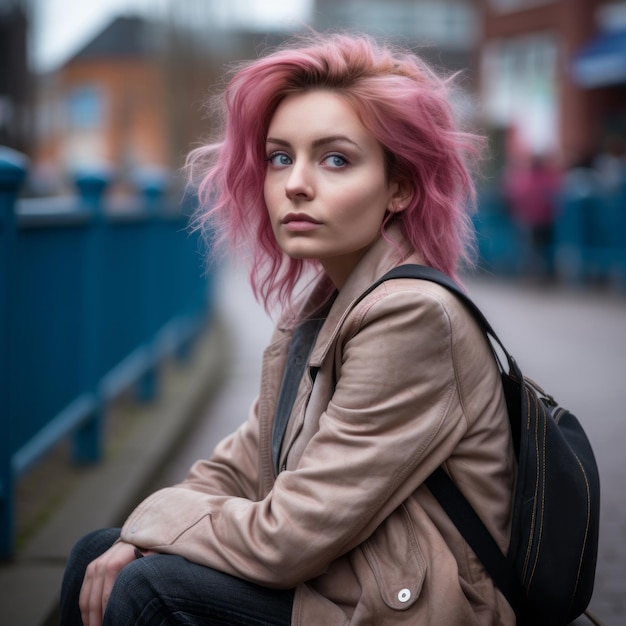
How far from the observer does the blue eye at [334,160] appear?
2182 millimetres

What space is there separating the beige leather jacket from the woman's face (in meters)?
0.18

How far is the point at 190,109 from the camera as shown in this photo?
17.6 metres

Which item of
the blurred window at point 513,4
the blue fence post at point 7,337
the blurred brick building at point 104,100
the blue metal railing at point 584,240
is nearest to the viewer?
the blue fence post at point 7,337

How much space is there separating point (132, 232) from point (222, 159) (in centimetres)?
403

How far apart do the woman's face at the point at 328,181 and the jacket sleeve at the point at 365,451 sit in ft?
0.71

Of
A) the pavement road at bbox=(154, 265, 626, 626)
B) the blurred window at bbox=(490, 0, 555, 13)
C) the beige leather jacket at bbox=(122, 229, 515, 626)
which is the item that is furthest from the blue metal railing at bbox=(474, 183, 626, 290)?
the blurred window at bbox=(490, 0, 555, 13)

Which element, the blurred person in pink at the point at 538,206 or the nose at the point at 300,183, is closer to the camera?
the nose at the point at 300,183

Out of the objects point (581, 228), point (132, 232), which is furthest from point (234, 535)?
point (581, 228)

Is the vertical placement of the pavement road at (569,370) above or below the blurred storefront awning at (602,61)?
below

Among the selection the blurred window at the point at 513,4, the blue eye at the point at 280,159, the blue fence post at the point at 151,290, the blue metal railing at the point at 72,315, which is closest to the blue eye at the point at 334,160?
the blue eye at the point at 280,159

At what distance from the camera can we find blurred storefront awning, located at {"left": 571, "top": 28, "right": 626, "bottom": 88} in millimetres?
26750

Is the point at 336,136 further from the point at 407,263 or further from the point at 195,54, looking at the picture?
the point at 195,54

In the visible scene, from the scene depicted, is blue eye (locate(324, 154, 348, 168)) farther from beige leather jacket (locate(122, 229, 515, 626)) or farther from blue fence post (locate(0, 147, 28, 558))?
blue fence post (locate(0, 147, 28, 558))

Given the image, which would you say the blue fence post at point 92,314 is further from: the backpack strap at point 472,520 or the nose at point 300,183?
the backpack strap at point 472,520
